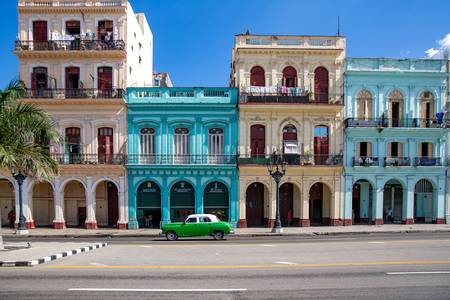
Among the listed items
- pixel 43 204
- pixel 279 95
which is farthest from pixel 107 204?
pixel 279 95

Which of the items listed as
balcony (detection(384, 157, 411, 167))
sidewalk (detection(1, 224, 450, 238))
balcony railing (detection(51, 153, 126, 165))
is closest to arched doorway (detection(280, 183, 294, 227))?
sidewalk (detection(1, 224, 450, 238))

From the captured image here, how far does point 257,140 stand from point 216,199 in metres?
5.43

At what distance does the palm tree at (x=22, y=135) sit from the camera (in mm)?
13314

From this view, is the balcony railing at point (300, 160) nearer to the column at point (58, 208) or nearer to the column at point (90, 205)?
the column at point (90, 205)

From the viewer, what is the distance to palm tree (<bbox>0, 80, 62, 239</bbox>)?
13.3 metres

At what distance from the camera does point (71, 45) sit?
25.4m

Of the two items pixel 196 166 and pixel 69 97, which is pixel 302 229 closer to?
pixel 196 166

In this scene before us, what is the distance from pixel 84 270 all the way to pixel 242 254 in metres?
5.83

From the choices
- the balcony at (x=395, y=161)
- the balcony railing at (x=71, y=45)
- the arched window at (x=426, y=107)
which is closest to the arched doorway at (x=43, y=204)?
the balcony railing at (x=71, y=45)

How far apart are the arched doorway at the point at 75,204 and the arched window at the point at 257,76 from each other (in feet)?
51.0

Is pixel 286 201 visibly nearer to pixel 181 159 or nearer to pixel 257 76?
pixel 181 159

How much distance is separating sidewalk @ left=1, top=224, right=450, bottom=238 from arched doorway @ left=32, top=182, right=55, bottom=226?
2.17 meters

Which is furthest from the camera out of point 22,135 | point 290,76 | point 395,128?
point 290,76

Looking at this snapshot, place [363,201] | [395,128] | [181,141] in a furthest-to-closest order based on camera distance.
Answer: [363,201], [395,128], [181,141]
